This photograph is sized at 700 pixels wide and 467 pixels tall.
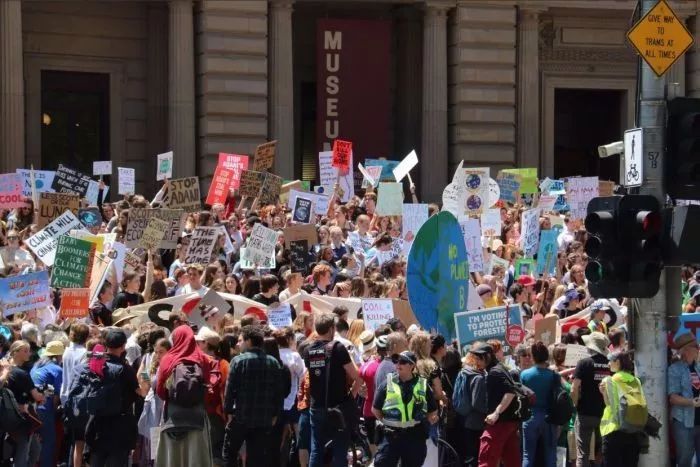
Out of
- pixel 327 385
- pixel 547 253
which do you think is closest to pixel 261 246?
pixel 547 253

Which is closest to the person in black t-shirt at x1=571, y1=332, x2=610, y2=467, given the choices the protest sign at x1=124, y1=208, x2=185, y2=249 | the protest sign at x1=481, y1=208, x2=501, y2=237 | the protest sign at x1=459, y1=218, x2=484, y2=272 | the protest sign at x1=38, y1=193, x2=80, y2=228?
the protest sign at x1=459, y1=218, x2=484, y2=272

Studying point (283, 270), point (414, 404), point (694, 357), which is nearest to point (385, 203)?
point (283, 270)

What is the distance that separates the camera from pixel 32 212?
2344cm

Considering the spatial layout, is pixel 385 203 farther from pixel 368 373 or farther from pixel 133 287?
pixel 368 373

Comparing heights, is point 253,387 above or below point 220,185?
below

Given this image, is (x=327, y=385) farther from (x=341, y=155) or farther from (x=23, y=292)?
(x=341, y=155)

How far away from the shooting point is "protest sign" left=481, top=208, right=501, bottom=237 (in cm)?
2406

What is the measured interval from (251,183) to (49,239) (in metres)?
6.19

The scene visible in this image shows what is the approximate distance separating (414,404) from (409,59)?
24561 mm

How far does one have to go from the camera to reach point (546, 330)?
16828 millimetres

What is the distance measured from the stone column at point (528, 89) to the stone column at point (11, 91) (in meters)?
10.9

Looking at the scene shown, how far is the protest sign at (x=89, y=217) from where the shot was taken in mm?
22628

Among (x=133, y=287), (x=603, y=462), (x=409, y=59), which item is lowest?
(x=603, y=462)

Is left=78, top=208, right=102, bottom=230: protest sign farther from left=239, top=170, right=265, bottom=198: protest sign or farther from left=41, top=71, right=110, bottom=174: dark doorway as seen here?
left=41, top=71, right=110, bottom=174: dark doorway
